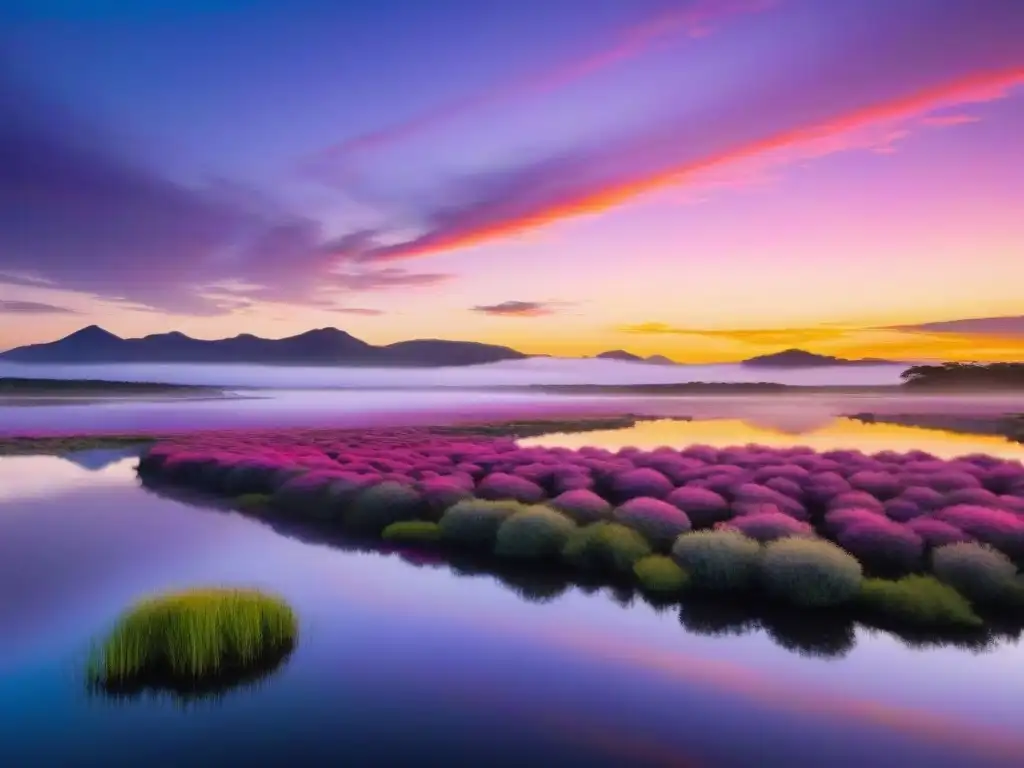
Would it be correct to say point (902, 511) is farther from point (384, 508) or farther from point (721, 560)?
point (384, 508)

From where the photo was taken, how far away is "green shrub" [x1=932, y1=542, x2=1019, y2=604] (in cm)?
1339

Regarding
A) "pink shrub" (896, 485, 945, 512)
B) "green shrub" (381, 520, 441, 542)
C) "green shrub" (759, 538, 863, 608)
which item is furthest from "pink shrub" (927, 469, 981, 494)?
"green shrub" (381, 520, 441, 542)

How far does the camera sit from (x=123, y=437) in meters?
51.4

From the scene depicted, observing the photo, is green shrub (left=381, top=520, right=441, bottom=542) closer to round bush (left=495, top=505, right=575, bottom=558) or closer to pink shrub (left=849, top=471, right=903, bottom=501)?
round bush (left=495, top=505, right=575, bottom=558)

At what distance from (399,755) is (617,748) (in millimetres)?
2571

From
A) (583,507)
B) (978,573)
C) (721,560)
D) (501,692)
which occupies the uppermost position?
(583,507)

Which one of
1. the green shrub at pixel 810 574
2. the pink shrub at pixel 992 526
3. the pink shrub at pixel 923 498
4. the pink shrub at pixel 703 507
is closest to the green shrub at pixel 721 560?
the green shrub at pixel 810 574

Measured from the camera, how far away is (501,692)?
10.3 metres

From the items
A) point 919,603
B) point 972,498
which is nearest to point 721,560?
point 919,603

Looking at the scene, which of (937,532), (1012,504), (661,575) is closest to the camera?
(661,575)

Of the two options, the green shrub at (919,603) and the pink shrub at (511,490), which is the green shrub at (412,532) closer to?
the pink shrub at (511,490)

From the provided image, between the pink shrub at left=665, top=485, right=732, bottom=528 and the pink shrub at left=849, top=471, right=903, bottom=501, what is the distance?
5308 mm

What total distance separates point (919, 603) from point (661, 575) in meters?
4.61

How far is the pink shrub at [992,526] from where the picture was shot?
1530 cm
